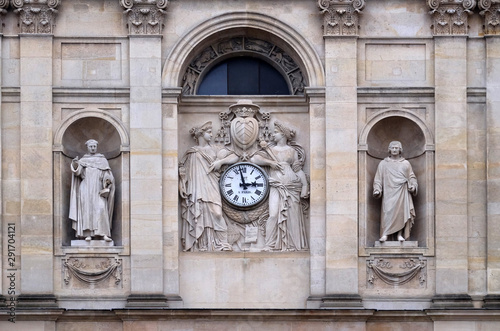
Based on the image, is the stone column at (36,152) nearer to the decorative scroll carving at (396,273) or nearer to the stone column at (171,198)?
the stone column at (171,198)

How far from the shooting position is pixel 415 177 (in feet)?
108

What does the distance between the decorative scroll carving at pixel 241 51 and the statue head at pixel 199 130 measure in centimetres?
70

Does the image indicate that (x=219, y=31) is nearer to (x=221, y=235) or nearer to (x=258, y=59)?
(x=258, y=59)

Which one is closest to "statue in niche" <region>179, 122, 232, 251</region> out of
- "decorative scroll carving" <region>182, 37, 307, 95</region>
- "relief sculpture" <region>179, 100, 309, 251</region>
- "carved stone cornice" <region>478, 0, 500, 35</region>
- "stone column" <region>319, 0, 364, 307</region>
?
"relief sculpture" <region>179, 100, 309, 251</region>

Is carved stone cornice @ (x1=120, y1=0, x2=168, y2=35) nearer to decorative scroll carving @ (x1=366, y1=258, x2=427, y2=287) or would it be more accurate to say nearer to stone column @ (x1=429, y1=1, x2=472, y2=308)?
stone column @ (x1=429, y1=1, x2=472, y2=308)

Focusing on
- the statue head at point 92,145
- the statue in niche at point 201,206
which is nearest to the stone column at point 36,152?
the statue head at point 92,145

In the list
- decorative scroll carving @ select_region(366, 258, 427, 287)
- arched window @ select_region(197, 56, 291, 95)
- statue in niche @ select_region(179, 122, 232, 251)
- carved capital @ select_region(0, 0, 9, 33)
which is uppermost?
carved capital @ select_region(0, 0, 9, 33)

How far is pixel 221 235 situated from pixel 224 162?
4.41 feet

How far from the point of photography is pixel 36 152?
107 feet

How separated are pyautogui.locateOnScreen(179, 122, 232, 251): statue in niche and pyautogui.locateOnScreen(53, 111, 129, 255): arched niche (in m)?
1.11

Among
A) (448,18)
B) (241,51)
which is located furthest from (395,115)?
(241,51)

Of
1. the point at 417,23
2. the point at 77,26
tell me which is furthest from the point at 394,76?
the point at 77,26

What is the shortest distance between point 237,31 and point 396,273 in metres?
5.34

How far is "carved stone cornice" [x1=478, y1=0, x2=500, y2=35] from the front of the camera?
33000 mm
